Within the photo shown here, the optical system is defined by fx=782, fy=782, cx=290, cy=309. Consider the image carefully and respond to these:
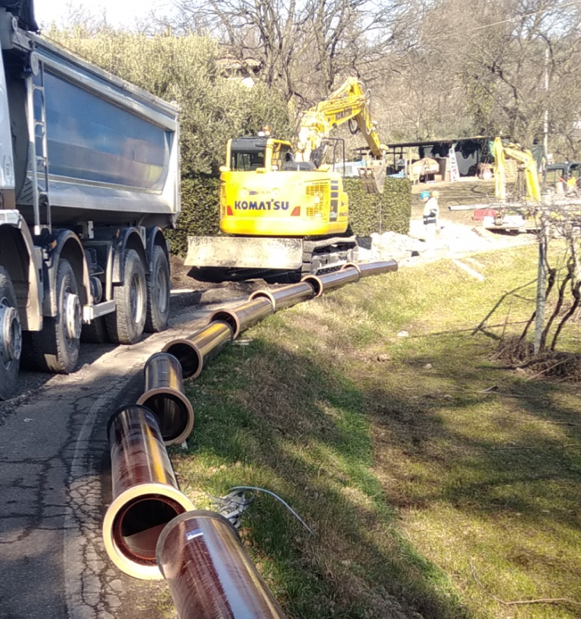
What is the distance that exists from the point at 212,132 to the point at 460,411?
14.6m

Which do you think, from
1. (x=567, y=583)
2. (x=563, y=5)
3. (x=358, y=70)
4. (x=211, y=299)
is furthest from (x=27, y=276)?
(x=563, y=5)

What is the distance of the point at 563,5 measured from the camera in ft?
105

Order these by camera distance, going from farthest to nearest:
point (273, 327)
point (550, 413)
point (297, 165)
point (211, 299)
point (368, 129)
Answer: point (368, 129)
point (297, 165)
point (211, 299)
point (273, 327)
point (550, 413)

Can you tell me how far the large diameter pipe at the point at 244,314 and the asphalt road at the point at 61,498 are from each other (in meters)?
1.64

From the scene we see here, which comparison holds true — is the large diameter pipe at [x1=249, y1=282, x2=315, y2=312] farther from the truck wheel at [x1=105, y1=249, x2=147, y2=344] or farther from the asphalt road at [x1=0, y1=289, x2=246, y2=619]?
the asphalt road at [x1=0, y1=289, x2=246, y2=619]

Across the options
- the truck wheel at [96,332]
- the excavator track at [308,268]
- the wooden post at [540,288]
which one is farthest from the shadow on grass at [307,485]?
the excavator track at [308,268]

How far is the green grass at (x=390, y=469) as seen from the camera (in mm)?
4934

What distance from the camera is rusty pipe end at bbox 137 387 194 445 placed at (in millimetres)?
5836

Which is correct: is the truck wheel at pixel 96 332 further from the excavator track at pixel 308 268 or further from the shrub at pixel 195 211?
the shrub at pixel 195 211

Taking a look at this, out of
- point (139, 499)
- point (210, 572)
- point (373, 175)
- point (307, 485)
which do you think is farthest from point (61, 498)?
point (373, 175)

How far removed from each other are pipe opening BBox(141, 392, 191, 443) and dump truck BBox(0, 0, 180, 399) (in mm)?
1536

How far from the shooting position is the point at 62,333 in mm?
7820

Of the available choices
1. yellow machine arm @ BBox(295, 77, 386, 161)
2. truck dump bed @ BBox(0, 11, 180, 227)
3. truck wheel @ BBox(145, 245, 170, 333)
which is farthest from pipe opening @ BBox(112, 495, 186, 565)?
yellow machine arm @ BBox(295, 77, 386, 161)

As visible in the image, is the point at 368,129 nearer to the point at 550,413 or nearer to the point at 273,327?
the point at 273,327
